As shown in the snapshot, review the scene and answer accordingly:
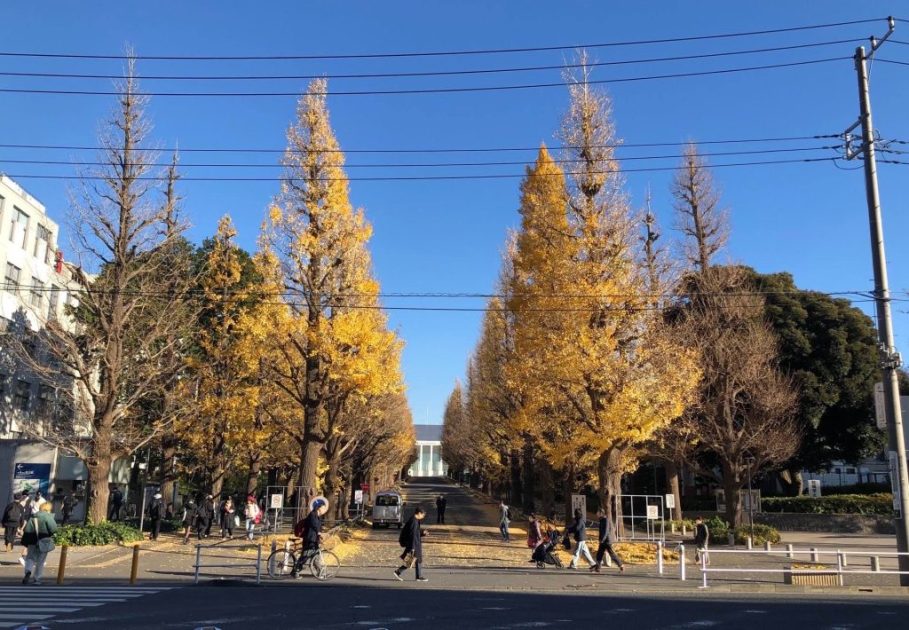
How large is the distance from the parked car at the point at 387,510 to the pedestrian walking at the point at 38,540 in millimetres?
22706

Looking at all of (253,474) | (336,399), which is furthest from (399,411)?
(336,399)

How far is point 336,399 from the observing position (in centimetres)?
2509

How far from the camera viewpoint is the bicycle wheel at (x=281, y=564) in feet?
51.5

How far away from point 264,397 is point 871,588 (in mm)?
22375

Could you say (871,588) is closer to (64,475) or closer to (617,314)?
(617,314)

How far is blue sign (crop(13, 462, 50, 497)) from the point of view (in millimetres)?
29172

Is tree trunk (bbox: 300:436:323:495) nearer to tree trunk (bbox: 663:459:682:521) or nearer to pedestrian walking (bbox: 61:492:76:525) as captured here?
pedestrian walking (bbox: 61:492:76:525)

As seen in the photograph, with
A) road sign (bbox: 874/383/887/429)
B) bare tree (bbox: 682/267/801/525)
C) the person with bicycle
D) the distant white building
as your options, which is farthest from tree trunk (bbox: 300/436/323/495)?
the distant white building

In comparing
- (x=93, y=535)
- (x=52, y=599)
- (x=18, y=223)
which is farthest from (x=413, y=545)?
(x=18, y=223)

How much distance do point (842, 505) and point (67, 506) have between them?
120ft

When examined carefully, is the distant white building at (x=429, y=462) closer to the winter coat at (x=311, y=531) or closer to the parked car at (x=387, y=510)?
the parked car at (x=387, y=510)

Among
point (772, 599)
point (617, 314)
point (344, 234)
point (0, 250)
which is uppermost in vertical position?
point (0, 250)

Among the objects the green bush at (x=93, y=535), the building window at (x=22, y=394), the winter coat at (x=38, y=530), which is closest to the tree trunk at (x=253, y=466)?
the green bush at (x=93, y=535)

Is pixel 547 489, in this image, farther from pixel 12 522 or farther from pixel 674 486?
pixel 12 522
